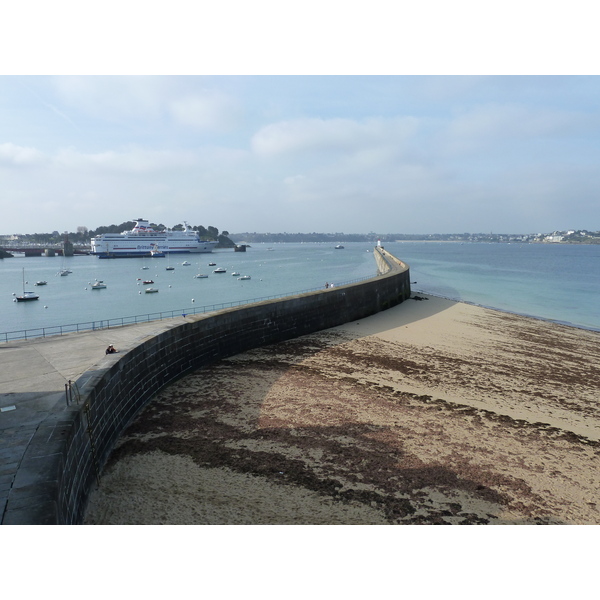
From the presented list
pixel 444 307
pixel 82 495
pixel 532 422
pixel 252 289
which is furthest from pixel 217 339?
pixel 252 289

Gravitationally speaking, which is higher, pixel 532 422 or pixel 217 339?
pixel 217 339

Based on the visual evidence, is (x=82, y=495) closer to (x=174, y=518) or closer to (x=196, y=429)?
(x=174, y=518)

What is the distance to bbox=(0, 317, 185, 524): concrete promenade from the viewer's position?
18.2 feet

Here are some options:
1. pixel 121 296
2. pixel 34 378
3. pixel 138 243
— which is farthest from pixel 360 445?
pixel 138 243

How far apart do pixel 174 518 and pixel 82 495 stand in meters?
1.57

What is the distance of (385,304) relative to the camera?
29281 mm

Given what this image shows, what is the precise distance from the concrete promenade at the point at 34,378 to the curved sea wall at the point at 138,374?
8.8 inches

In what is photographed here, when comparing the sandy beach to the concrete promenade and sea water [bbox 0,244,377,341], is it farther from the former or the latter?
sea water [bbox 0,244,377,341]

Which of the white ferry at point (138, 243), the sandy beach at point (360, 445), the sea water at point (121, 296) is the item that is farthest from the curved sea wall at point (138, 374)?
the white ferry at point (138, 243)

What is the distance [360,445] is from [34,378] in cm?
754

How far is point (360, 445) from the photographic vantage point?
9438 mm

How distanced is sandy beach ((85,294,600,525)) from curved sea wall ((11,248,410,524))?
45 centimetres

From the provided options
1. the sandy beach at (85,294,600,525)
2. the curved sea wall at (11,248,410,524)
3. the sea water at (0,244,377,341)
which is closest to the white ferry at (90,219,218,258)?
the sea water at (0,244,377,341)

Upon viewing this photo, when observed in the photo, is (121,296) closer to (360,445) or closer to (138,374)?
(138,374)
